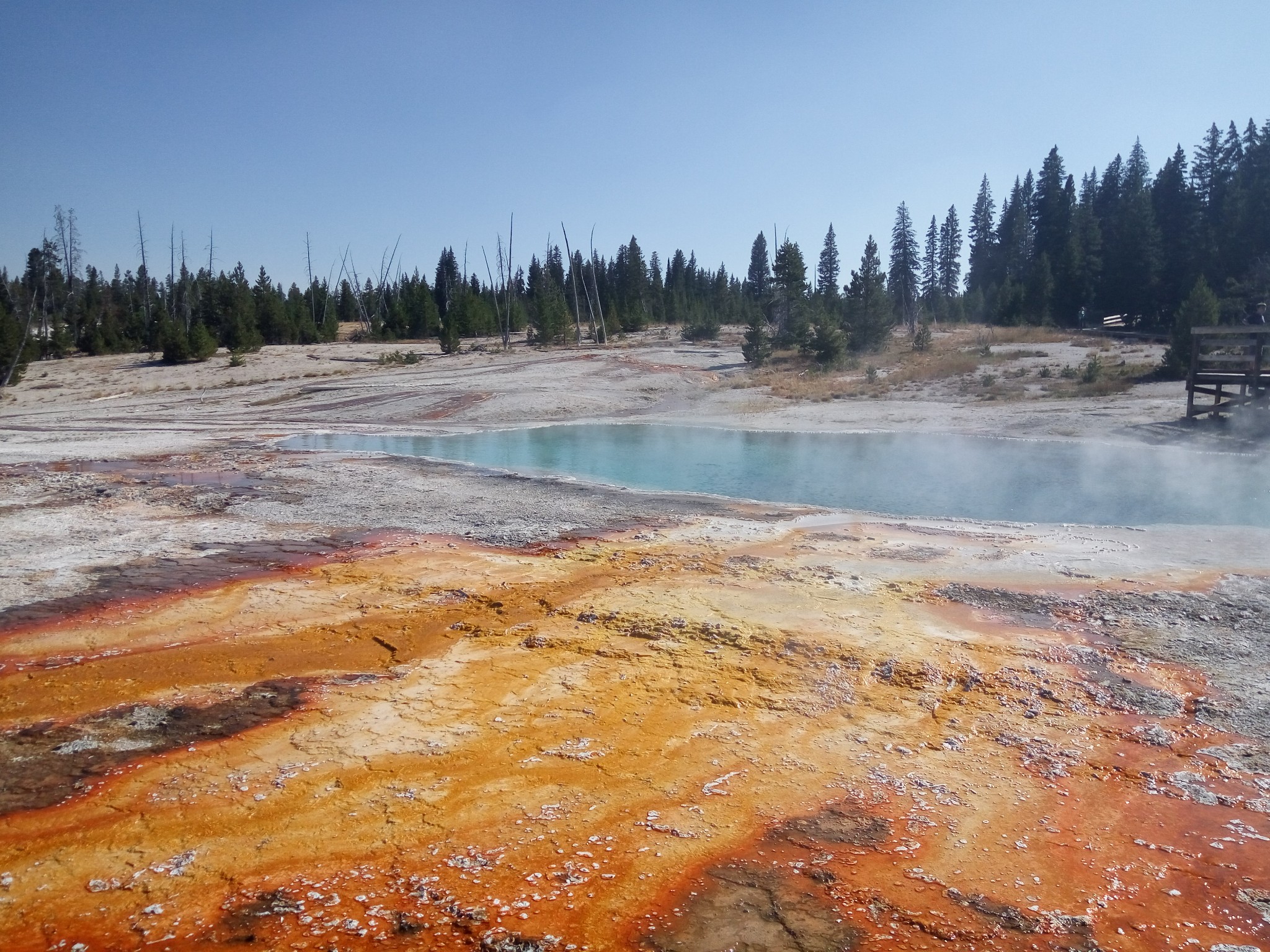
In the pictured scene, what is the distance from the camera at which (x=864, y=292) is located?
37.1 m

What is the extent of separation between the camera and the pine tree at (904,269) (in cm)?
6494

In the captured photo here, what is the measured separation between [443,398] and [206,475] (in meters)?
13.6

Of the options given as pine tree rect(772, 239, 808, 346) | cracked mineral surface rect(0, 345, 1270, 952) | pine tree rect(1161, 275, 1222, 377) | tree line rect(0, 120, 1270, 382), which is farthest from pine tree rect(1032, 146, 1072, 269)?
cracked mineral surface rect(0, 345, 1270, 952)

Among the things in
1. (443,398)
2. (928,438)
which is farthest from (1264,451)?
(443,398)

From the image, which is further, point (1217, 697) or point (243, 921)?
point (1217, 697)

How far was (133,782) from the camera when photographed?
4.52 m

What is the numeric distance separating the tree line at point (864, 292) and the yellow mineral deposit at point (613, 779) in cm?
2634

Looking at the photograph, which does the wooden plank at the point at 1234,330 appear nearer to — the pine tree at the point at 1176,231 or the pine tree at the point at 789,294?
the pine tree at the point at 789,294

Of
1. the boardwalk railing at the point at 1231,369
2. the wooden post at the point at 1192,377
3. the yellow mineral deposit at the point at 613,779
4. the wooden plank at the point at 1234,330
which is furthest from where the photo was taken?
the wooden post at the point at 1192,377

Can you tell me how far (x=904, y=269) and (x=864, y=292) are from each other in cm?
3217

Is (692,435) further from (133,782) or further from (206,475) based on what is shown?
(133,782)

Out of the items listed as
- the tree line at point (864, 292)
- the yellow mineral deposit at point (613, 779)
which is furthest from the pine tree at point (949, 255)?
the yellow mineral deposit at point (613, 779)

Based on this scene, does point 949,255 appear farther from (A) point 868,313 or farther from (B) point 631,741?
(B) point 631,741

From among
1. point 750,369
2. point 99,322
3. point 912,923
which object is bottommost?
point 912,923
